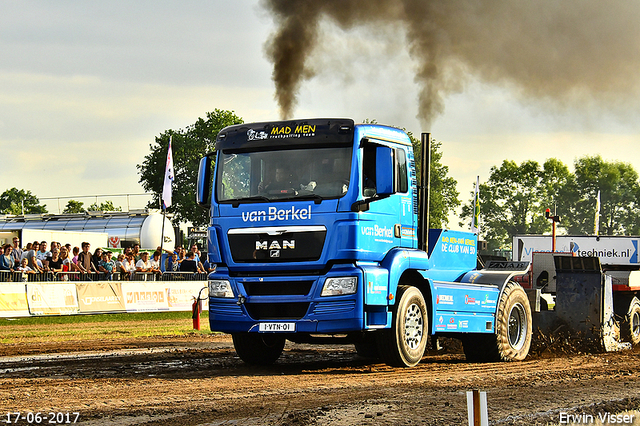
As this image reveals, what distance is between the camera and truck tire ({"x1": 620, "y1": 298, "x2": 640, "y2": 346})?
15.0m

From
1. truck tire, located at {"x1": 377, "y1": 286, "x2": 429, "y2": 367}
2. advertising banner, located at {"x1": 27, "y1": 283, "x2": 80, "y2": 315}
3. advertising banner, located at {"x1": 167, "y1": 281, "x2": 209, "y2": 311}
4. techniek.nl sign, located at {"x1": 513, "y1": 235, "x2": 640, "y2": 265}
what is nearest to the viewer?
truck tire, located at {"x1": 377, "y1": 286, "x2": 429, "y2": 367}

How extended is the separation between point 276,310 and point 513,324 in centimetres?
460

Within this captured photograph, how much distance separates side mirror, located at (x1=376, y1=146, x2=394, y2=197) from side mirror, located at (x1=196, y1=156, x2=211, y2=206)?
7.99 feet

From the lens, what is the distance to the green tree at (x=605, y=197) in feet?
341

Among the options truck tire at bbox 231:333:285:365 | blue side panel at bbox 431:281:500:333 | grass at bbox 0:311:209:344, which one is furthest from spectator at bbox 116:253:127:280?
blue side panel at bbox 431:281:500:333

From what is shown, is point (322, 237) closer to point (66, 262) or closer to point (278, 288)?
point (278, 288)

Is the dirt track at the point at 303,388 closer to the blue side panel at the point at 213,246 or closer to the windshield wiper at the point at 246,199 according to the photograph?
the blue side panel at the point at 213,246

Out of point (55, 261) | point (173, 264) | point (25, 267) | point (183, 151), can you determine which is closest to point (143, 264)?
point (173, 264)

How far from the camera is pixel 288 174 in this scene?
1066 cm

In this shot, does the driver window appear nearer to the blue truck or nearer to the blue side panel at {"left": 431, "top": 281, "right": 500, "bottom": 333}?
the blue truck

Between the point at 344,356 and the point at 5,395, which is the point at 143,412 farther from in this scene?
the point at 344,356

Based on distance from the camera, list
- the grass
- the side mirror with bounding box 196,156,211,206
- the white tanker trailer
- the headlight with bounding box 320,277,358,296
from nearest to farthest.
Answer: the headlight with bounding box 320,277,358,296 → the side mirror with bounding box 196,156,211,206 → the grass → the white tanker trailer

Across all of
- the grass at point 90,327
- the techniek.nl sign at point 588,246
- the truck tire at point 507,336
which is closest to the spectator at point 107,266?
the grass at point 90,327

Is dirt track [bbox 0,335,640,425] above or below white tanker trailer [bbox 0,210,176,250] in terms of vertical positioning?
below
